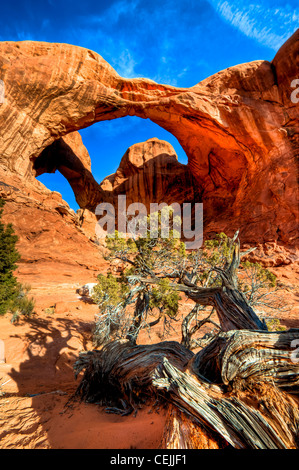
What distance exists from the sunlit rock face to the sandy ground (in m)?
9.78

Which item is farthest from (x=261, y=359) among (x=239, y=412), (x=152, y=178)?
(x=152, y=178)

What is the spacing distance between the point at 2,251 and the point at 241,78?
22.3m

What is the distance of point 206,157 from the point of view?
22734 millimetres

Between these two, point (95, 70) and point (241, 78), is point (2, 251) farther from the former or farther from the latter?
point (241, 78)

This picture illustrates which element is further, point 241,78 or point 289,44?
point 241,78

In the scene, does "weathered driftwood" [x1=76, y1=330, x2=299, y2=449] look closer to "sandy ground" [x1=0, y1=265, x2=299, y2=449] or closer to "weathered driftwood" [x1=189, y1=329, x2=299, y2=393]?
"weathered driftwood" [x1=189, y1=329, x2=299, y2=393]

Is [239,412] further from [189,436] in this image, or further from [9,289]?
[9,289]

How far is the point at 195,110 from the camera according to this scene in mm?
17547

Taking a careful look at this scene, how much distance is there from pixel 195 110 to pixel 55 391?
2018cm

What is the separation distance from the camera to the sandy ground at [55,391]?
84.1 inches

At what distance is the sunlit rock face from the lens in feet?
54.0

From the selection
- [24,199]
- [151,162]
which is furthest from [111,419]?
[151,162]

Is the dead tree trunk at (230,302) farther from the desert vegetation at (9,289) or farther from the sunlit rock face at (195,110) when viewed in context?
the sunlit rock face at (195,110)
